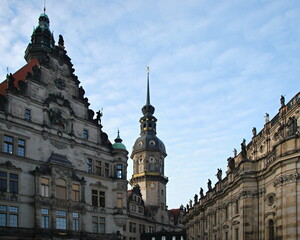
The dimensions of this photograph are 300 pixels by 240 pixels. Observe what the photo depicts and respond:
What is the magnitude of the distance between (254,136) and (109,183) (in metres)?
18.9

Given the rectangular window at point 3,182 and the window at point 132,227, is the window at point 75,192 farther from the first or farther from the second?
the window at point 132,227

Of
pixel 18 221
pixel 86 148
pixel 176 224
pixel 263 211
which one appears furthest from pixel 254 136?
pixel 176 224

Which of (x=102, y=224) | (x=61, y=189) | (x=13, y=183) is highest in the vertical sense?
(x=13, y=183)

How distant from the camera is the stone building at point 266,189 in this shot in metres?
31.1

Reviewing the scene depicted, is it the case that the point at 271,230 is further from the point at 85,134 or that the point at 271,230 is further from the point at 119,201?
the point at 85,134

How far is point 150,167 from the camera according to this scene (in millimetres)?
94562

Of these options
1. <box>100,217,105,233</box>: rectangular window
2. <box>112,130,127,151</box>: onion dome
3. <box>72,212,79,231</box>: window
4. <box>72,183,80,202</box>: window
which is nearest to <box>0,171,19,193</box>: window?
<box>72,183,80,202</box>: window

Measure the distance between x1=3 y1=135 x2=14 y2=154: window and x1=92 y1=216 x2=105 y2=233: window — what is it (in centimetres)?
1273

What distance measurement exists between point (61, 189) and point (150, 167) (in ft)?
171

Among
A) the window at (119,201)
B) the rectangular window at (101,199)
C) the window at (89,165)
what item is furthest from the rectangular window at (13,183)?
the window at (119,201)

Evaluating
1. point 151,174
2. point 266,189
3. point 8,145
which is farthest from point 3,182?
point 151,174

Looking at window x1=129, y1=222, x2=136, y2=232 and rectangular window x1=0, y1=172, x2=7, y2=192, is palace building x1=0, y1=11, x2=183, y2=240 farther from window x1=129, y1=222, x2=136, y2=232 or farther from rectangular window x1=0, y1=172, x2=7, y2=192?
window x1=129, y1=222, x2=136, y2=232

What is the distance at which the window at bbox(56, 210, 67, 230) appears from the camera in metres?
42.3

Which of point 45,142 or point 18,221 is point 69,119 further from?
point 18,221
